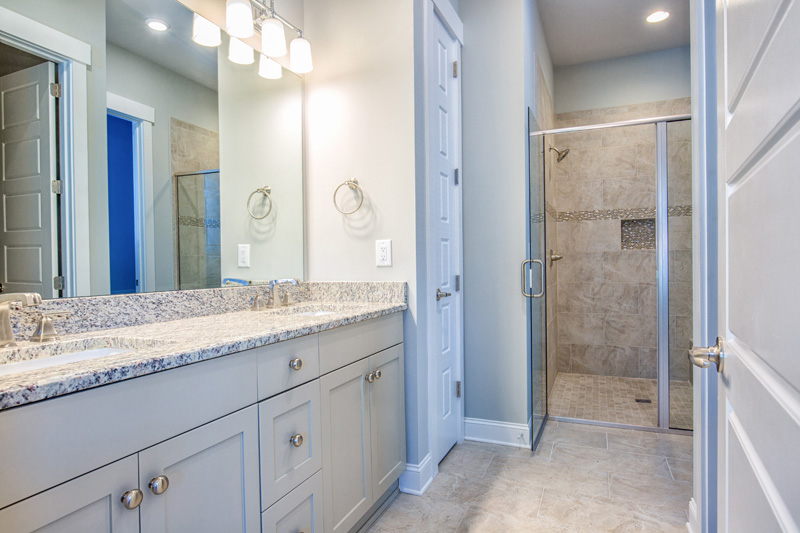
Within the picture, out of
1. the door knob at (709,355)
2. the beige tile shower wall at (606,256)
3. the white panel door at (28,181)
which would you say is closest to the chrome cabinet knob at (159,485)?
the white panel door at (28,181)

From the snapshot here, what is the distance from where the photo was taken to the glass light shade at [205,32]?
1776mm

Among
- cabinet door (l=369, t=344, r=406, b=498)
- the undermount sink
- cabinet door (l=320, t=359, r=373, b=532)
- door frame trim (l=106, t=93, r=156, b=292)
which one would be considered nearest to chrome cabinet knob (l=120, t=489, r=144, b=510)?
the undermount sink

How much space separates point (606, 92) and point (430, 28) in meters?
2.69

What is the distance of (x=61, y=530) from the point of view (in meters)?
0.77

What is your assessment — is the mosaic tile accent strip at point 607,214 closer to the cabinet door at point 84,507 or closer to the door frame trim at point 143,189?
the door frame trim at point 143,189

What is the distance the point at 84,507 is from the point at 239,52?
5.81 feet

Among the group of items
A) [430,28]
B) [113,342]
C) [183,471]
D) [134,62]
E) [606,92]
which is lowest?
[183,471]

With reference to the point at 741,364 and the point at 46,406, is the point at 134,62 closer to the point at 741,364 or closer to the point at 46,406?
the point at 46,406

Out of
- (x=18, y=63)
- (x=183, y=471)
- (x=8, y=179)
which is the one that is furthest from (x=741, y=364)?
(x=18, y=63)

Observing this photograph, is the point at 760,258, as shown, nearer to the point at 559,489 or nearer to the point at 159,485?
the point at 159,485

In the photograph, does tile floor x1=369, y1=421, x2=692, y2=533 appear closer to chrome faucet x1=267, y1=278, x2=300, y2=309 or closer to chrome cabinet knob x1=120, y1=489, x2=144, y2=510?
chrome faucet x1=267, y1=278, x2=300, y2=309

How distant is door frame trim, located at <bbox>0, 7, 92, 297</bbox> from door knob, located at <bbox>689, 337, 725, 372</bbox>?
1550 millimetres

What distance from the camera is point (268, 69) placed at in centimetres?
213

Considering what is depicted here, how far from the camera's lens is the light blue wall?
3.99 m
